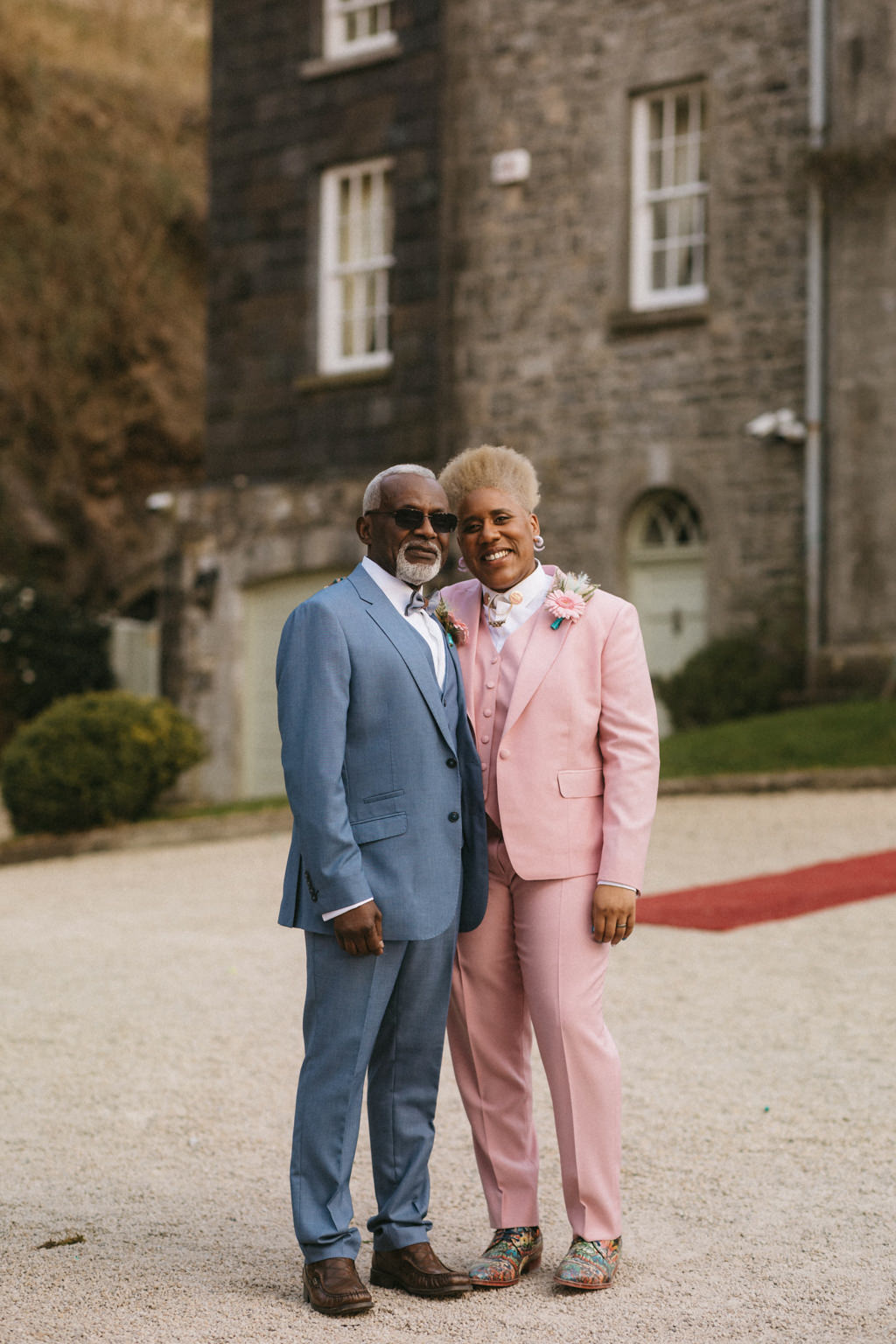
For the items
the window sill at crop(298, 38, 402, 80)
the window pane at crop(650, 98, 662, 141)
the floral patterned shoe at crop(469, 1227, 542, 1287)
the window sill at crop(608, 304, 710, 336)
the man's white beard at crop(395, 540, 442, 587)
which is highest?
the window sill at crop(298, 38, 402, 80)

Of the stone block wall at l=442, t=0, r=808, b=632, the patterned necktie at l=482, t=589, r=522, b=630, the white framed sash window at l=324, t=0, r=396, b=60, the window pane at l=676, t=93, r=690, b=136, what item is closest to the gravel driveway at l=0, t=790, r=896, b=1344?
the patterned necktie at l=482, t=589, r=522, b=630

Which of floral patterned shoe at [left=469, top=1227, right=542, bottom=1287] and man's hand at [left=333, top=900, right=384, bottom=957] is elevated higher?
man's hand at [left=333, top=900, right=384, bottom=957]

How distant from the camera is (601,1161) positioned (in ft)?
12.1

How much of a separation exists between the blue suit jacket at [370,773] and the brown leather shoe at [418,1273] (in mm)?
739

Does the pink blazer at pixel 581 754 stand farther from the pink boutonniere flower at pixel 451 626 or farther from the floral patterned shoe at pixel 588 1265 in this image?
the floral patterned shoe at pixel 588 1265

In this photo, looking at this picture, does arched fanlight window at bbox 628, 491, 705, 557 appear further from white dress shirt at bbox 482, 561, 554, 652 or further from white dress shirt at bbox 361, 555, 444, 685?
white dress shirt at bbox 361, 555, 444, 685

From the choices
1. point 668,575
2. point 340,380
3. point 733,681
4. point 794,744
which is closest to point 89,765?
point 794,744

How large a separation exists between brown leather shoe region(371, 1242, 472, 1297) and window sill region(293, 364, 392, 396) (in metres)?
14.5

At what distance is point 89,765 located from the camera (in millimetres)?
12672

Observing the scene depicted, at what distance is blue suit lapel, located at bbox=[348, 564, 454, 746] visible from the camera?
367 cm

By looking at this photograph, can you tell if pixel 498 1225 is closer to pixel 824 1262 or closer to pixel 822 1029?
pixel 824 1262

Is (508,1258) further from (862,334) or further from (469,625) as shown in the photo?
(862,334)

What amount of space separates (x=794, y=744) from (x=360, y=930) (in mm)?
10036

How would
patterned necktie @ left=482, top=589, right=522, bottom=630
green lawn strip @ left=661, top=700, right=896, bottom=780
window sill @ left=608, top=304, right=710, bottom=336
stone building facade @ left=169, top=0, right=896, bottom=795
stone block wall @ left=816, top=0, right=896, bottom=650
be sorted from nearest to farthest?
patterned necktie @ left=482, top=589, right=522, bottom=630
green lawn strip @ left=661, top=700, right=896, bottom=780
stone block wall @ left=816, top=0, right=896, bottom=650
stone building facade @ left=169, top=0, right=896, bottom=795
window sill @ left=608, top=304, right=710, bottom=336
